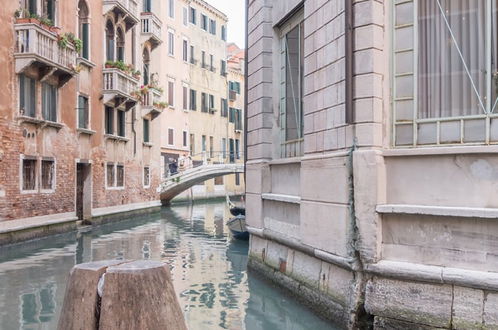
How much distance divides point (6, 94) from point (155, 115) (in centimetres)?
1131

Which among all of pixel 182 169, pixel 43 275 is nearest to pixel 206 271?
pixel 43 275

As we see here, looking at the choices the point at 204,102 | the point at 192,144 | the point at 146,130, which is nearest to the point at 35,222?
the point at 146,130

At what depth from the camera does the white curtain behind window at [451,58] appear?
4566 millimetres

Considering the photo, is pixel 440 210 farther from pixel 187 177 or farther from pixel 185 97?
pixel 185 97

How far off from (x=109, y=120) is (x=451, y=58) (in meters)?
16.0

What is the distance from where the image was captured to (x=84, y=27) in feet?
56.4

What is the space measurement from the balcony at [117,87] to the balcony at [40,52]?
10.3ft

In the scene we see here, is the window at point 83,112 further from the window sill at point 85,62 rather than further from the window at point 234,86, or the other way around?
the window at point 234,86

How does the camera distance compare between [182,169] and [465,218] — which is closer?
[465,218]

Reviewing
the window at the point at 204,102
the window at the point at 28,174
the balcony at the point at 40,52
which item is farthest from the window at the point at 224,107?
the window at the point at 28,174

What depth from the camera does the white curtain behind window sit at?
4.57 m

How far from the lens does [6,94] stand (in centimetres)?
1246

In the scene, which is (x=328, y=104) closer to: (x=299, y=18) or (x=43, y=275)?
(x=299, y=18)

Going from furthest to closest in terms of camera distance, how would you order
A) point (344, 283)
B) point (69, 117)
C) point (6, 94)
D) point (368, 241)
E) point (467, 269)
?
point (69, 117), point (6, 94), point (344, 283), point (368, 241), point (467, 269)
